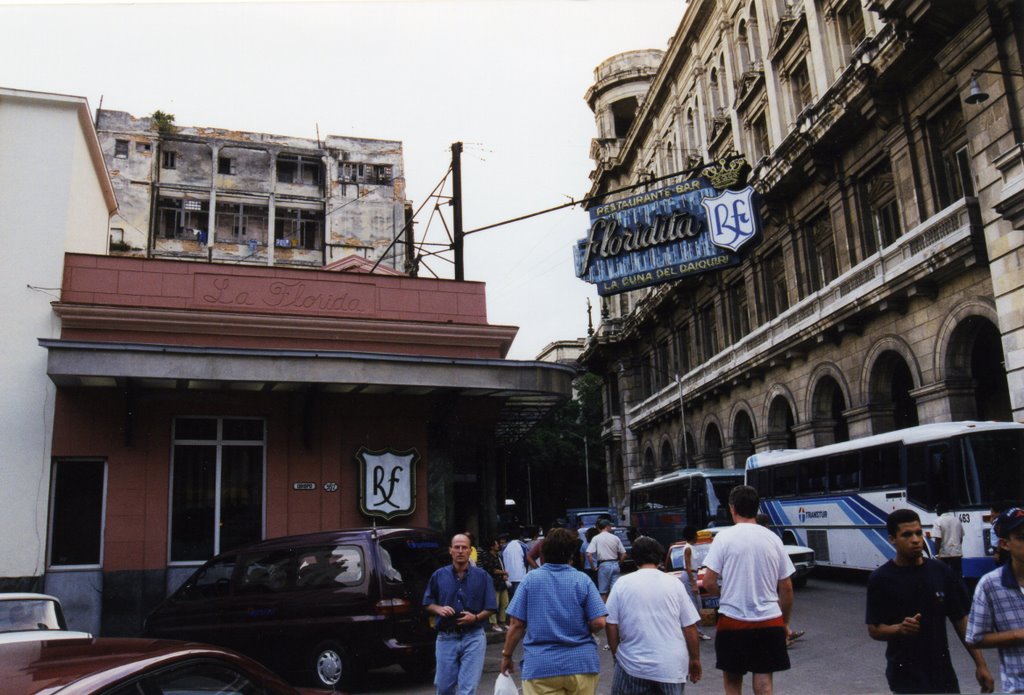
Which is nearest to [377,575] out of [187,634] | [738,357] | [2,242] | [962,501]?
[187,634]

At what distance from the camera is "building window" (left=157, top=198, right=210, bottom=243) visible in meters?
48.5

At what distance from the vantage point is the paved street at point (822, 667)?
29.7 ft

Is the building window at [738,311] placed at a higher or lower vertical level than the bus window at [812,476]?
higher

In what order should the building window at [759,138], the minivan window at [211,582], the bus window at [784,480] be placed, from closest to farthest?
the minivan window at [211,582] < the bus window at [784,480] < the building window at [759,138]

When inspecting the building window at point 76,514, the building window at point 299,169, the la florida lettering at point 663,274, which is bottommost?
the building window at point 76,514

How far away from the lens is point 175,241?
159 feet

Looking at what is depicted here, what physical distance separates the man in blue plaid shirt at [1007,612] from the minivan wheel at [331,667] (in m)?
6.90

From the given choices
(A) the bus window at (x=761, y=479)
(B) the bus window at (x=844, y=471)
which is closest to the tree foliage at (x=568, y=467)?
(A) the bus window at (x=761, y=479)

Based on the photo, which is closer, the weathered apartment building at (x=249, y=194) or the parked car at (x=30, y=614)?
the parked car at (x=30, y=614)

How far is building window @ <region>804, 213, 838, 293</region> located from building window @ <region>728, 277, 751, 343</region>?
21.5 feet

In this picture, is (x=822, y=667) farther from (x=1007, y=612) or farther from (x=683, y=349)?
(x=683, y=349)

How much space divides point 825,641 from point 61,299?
13.3 m

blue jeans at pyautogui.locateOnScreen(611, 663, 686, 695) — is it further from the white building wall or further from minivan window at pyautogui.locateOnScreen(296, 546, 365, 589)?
the white building wall

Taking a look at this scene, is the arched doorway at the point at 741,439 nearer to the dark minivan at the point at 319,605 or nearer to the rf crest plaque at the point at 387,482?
the rf crest plaque at the point at 387,482
